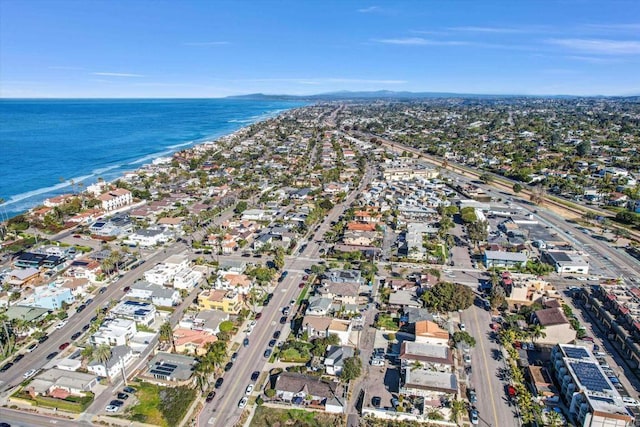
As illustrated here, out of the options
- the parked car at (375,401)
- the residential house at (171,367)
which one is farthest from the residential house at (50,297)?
the parked car at (375,401)

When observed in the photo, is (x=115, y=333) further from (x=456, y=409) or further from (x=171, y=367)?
(x=456, y=409)

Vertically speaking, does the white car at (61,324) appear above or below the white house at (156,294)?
below

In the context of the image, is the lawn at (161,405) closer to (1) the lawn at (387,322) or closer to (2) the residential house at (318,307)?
(2) the residential house at (318,307)

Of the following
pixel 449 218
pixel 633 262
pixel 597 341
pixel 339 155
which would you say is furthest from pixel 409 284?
pixel 339 155


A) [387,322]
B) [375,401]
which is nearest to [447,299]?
[387,322]

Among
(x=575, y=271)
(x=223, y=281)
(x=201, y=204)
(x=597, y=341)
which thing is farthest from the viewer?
(x=201, y=204)

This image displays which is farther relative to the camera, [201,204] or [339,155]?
[339,155]

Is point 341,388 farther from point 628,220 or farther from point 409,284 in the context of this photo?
point 628,220

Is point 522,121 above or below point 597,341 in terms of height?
above
